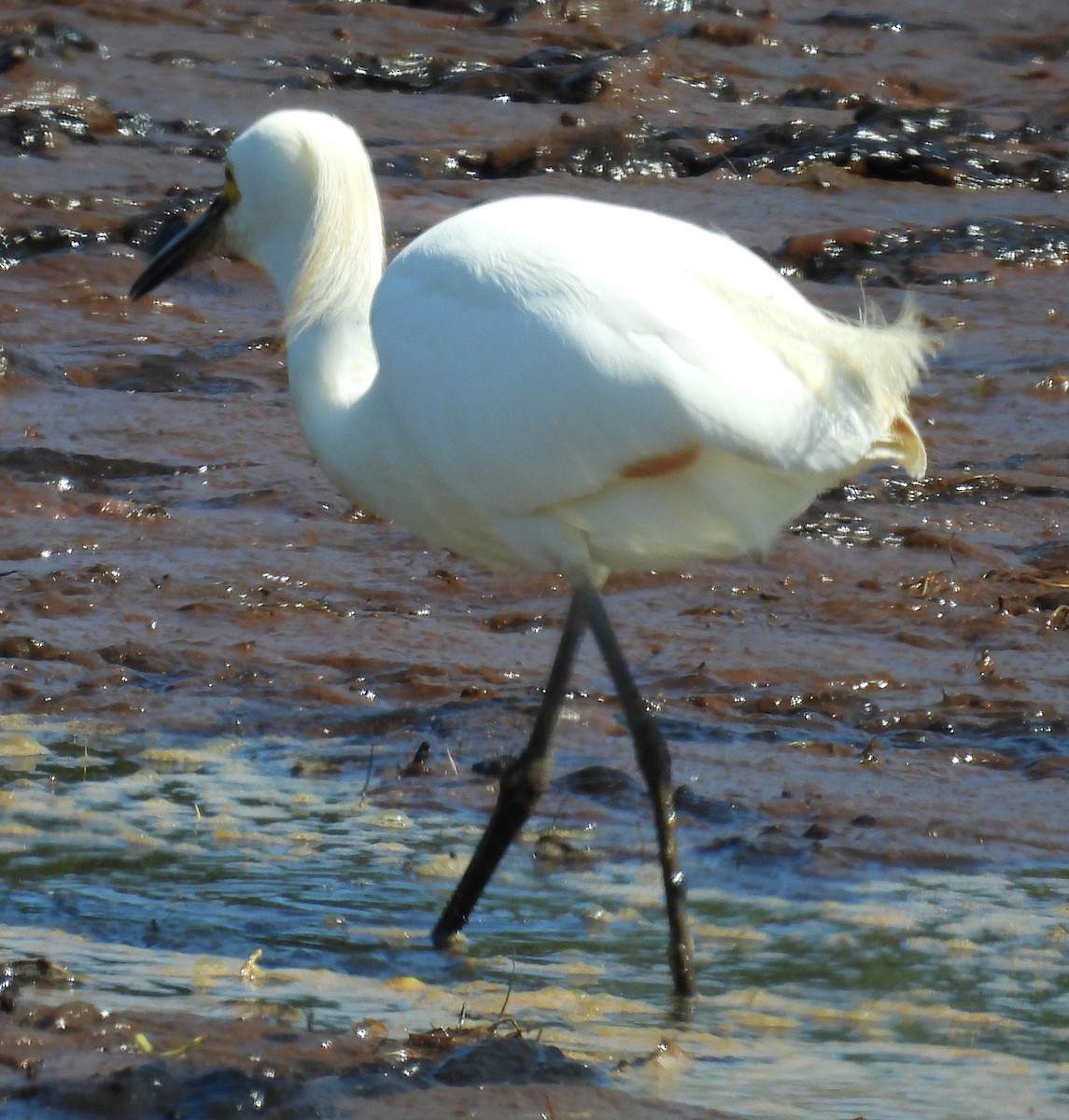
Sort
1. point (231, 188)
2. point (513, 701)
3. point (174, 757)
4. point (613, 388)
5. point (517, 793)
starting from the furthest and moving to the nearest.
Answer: point (513, 701) < point (174, 757) < point (231, 188) < point (517, 793) < point (613, 388)

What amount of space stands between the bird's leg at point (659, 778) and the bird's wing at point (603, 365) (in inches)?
12.1

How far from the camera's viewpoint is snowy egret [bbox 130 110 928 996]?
3.84 m

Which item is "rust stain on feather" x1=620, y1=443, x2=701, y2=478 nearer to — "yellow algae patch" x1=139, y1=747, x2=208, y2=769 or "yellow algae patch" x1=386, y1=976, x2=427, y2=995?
"yellow algae patch" x1=386, y1=976, x2=427, y2=995

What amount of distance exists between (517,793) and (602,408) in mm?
1010

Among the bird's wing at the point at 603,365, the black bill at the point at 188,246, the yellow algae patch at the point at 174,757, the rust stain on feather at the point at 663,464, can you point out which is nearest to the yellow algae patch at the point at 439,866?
the yellow algae patch at the point at 174,757

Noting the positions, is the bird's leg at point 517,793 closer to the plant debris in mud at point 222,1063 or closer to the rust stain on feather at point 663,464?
the rust stain on feather at point 663,464

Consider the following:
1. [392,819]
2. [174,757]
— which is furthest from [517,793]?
[174,757]

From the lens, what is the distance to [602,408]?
385cm

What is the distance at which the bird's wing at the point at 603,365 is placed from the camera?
3.81 meters

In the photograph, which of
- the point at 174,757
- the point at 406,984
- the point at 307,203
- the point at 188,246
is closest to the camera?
the point at 406,984

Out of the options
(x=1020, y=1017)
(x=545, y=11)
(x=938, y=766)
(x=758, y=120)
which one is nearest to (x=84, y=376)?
(x=938, y=766)

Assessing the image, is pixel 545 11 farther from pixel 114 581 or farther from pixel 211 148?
pixel 114 581

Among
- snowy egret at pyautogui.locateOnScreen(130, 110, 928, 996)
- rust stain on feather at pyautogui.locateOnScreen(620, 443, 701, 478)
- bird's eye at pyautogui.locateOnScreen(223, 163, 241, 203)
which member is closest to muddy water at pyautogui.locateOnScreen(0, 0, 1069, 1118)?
snowy egret at pyautogui.locateOnScreen(130, 110, 928, 996)

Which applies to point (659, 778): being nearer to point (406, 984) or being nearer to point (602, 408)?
point (406, 984)
